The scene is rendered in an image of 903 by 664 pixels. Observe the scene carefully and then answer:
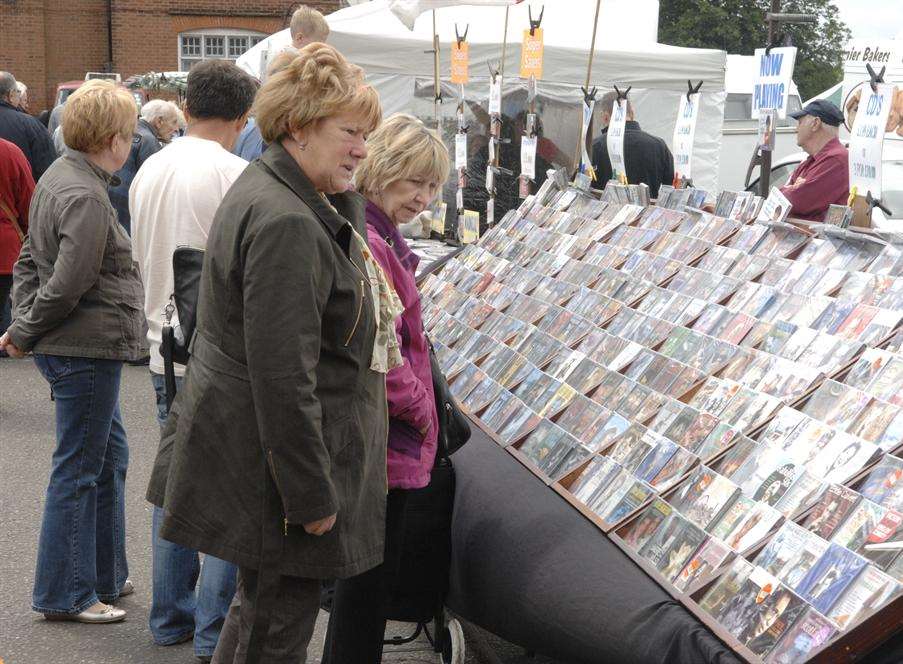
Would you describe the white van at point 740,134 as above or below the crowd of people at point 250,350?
below

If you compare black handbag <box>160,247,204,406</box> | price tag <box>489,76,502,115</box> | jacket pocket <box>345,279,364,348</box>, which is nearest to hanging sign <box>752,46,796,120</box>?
price tag <box>489,76,502,115</box>

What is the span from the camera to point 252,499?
2271 mm

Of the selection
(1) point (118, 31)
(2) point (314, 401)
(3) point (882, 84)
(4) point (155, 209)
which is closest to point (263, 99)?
(2) point (314, 401)

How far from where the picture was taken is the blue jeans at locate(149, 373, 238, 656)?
3.40 m

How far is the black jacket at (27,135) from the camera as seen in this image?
866 centimetres

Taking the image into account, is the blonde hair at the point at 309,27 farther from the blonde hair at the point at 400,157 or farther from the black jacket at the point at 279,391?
the black jacket at the point at 279,391

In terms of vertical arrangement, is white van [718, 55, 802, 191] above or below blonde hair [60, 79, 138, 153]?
below

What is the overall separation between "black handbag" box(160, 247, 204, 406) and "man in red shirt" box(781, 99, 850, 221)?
332cm

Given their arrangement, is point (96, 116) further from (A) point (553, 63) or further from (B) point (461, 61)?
(A) point (553, 63)

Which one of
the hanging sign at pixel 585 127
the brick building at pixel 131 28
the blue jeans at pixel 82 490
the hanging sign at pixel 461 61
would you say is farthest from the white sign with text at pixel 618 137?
the brick building at pixel 131 28

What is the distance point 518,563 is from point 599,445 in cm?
40

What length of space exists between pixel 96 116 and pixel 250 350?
5.70 feet

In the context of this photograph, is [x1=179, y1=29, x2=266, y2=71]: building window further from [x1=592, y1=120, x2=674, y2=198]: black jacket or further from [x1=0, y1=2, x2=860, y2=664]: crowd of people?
[x1=0, y1=2, x2=860, y2=664]: crowd of people

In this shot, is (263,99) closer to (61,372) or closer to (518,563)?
(518,563)
